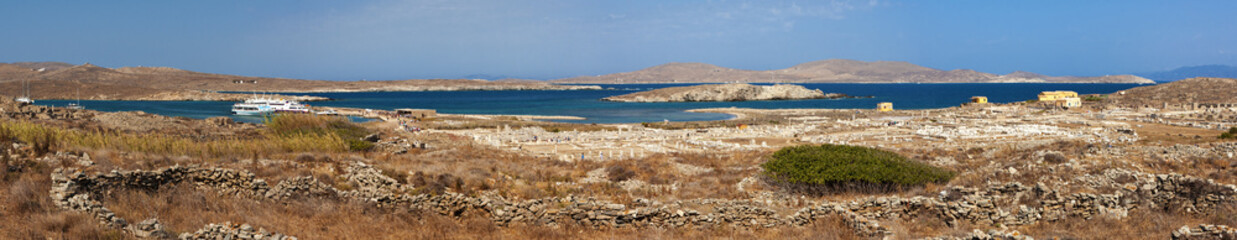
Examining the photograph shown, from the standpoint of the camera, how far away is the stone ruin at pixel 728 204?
1090 centimetres

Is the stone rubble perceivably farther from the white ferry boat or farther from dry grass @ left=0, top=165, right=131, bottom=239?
the white ferry boat

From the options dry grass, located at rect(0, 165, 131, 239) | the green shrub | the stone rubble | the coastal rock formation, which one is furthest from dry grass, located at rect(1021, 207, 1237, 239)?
the coastal rock formation

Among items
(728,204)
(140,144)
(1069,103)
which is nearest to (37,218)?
(140,144)

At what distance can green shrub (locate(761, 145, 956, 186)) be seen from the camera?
628 inches

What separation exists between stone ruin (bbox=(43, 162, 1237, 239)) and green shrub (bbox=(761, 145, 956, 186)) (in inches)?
135

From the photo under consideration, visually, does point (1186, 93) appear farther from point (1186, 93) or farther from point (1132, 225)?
point (1132, 225)

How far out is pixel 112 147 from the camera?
1639 centimetres

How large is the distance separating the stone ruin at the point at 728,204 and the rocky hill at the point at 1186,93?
280ft

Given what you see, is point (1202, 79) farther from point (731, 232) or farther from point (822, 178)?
point (731, 232)

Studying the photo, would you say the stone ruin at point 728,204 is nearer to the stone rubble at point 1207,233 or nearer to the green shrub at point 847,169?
the stone rubble at point 1207,233

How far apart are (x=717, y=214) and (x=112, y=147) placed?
49.2 ft

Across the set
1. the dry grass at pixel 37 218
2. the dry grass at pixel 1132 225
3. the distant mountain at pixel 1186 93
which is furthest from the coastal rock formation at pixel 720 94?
→ the dry grass at pixel 37 218

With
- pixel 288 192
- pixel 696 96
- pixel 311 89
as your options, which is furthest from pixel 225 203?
pixel 311 89

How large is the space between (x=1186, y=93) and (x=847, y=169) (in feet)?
332
